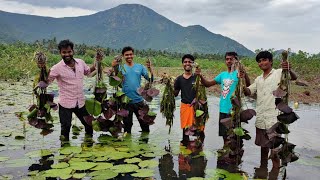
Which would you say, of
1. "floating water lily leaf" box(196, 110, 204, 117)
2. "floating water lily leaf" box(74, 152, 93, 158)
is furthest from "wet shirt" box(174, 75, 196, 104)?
"floating water lily leaf" box(74, 152, 93, 158)

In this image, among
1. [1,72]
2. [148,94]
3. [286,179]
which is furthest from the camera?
[1,72]

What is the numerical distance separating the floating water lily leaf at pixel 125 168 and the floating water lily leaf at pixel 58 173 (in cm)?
62

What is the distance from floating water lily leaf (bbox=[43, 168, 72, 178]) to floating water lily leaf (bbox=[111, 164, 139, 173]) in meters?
0.62

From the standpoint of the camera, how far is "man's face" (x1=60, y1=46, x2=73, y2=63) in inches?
238

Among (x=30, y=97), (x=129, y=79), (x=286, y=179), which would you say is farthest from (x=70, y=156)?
(x=30, y=97)

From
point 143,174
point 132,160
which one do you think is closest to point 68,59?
point 132,160

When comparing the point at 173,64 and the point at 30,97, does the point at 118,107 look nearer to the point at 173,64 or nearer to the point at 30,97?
the point at 30,97

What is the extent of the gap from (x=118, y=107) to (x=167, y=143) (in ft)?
3.97

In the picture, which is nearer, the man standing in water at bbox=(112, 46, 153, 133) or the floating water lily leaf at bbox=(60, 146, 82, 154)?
the floating water lily leaf at bbox=(60, 146, 82, 154)

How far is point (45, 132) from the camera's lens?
20.4 ft

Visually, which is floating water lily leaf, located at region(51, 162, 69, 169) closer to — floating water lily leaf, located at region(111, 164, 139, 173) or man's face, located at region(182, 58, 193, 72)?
floating water lily leaf, located at region(111, 164, 139, 173)

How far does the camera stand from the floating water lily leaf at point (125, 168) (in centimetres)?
491

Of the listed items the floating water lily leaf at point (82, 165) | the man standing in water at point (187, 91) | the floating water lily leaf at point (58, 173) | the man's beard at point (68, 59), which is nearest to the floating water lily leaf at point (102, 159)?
the floating water lily leaf at point (82, 165)

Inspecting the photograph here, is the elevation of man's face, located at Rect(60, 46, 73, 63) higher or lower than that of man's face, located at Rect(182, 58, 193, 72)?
higher
